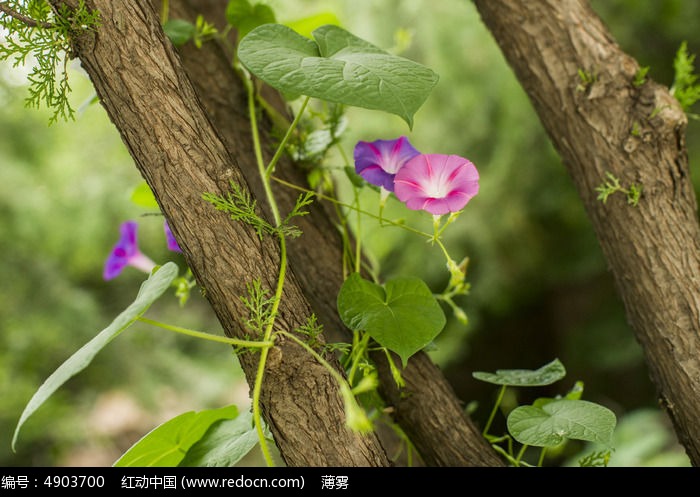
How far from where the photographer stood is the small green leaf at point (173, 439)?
0.68 m

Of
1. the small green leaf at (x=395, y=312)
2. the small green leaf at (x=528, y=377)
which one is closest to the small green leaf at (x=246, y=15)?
the small green leaf at (x=395, y=312)

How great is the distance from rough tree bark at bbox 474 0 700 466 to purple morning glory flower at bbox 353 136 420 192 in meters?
0.22

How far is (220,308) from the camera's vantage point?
1.83 ft

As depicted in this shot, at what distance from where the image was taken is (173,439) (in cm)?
73

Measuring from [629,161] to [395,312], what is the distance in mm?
322

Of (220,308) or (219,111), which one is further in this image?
(219,111)

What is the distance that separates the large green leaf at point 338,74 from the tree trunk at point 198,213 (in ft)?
0.27

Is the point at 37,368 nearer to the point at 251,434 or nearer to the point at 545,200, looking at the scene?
the point at 545,200

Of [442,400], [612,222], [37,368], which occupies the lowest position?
[37,368]

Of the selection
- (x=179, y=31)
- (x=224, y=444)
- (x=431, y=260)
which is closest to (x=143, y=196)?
(x=179, y=31)

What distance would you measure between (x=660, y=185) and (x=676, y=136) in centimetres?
6
